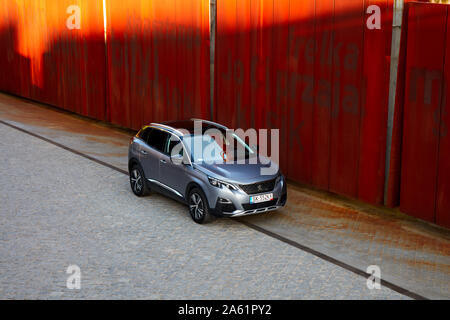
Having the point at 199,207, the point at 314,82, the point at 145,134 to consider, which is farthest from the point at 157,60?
the point at 199,207

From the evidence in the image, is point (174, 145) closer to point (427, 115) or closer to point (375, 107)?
point (375, 107)

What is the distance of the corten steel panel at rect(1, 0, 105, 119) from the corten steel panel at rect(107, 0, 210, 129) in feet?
2.55

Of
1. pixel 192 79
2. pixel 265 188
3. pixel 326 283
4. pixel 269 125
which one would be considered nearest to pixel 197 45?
pixel 192 79

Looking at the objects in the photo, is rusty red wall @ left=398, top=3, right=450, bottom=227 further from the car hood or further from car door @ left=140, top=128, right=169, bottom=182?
car door @ left=140, top=128, right=169, bottom=182

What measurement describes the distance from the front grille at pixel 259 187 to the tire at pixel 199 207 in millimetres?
718

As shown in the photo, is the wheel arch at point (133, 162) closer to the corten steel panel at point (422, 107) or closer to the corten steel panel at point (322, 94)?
the corten steel panel at point (322, 94)

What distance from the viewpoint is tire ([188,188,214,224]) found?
1090 centimetres

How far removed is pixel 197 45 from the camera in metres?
15.8

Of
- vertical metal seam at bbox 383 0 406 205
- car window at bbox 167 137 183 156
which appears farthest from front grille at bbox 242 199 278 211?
vertical metal seam at bbox 383 0 406 205

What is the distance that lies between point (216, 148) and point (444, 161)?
12.7ft

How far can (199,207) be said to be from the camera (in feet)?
36.3

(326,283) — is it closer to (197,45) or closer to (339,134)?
(339,134)

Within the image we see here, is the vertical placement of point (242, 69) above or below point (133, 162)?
above
